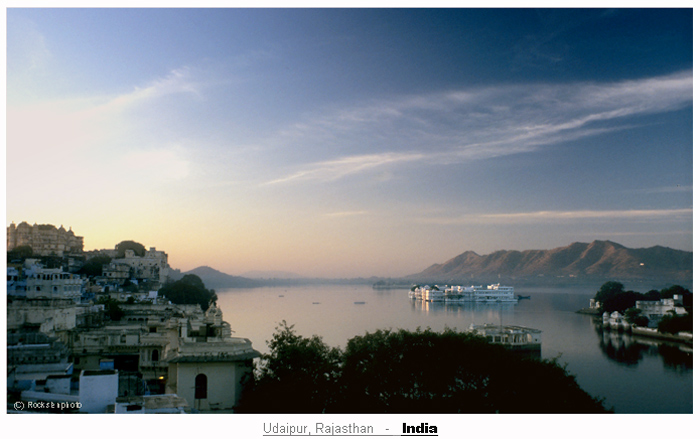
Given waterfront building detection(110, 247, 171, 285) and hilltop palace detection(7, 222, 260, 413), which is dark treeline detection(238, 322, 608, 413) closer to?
hilltop palace detection(7, 222, 260, 413)

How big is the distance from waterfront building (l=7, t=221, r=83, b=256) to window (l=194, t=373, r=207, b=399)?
22.2ft

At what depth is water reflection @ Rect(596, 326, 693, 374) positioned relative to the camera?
27.5 feet

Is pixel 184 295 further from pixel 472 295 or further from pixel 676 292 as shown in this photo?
pixel 472 295

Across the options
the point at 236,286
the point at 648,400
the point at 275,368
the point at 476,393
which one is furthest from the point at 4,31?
the point at 236,286

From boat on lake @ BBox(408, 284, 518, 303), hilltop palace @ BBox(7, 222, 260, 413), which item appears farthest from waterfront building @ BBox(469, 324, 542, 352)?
boat on lake @ BBox(408, 284, 518, 303)

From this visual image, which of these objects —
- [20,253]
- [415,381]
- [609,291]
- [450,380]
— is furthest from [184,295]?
[609,291]

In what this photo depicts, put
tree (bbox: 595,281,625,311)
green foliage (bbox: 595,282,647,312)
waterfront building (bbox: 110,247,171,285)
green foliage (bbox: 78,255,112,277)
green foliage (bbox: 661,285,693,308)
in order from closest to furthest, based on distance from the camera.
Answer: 1. green foliage (bbox: 661,285,693,308)
2. green foliage (bbox: 78,255,112,277)
3. green foliage (bbox: 595,282,647,312)
4. waterfront building (bbox: 110,247,171,285)
5. tree (bbox: 595,281,625,311)

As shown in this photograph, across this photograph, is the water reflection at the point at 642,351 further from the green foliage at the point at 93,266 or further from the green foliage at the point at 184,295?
the green foliage at the point at 93,266

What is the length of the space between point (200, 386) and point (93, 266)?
1165cm

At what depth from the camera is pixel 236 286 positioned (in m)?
41.7

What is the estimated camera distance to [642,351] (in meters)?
9.94

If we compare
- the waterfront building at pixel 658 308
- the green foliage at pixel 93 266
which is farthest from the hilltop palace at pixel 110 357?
the waterfront building at pixel 658 308
